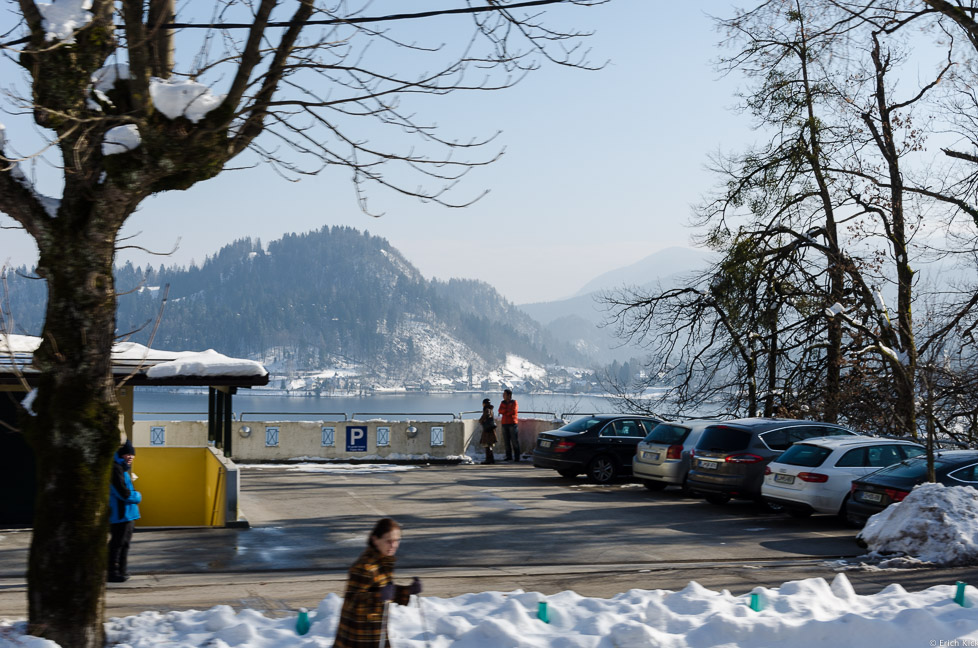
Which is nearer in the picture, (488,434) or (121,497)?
(121,497)

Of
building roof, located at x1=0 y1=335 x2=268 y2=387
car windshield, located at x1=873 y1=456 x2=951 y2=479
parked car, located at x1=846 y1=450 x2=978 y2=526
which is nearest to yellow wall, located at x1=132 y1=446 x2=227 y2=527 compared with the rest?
building roof, located at x1=0 y1=335 x2=268 y2=387

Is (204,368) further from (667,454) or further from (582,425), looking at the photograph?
(582,425)

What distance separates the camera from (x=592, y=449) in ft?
71.7

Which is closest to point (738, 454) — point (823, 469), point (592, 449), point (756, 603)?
point (823, 469)

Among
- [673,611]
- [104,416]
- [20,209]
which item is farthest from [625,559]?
[20,209]

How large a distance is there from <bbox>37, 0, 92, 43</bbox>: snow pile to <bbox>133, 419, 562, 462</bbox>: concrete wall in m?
19.3

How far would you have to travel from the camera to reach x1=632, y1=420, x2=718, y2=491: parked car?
19500mm

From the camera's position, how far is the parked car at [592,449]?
21.8 meters

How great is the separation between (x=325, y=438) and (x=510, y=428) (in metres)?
5.15

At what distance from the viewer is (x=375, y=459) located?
87.5ft

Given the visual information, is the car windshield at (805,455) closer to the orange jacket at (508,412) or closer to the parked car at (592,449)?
the parked car at (592,449)

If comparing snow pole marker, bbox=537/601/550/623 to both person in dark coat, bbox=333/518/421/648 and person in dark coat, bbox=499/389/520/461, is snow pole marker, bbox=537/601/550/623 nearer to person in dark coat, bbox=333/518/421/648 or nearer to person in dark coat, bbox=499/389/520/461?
person in dark coat, bbox=333/518/421/648

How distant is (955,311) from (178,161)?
24020mm

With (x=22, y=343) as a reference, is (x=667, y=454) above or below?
below
